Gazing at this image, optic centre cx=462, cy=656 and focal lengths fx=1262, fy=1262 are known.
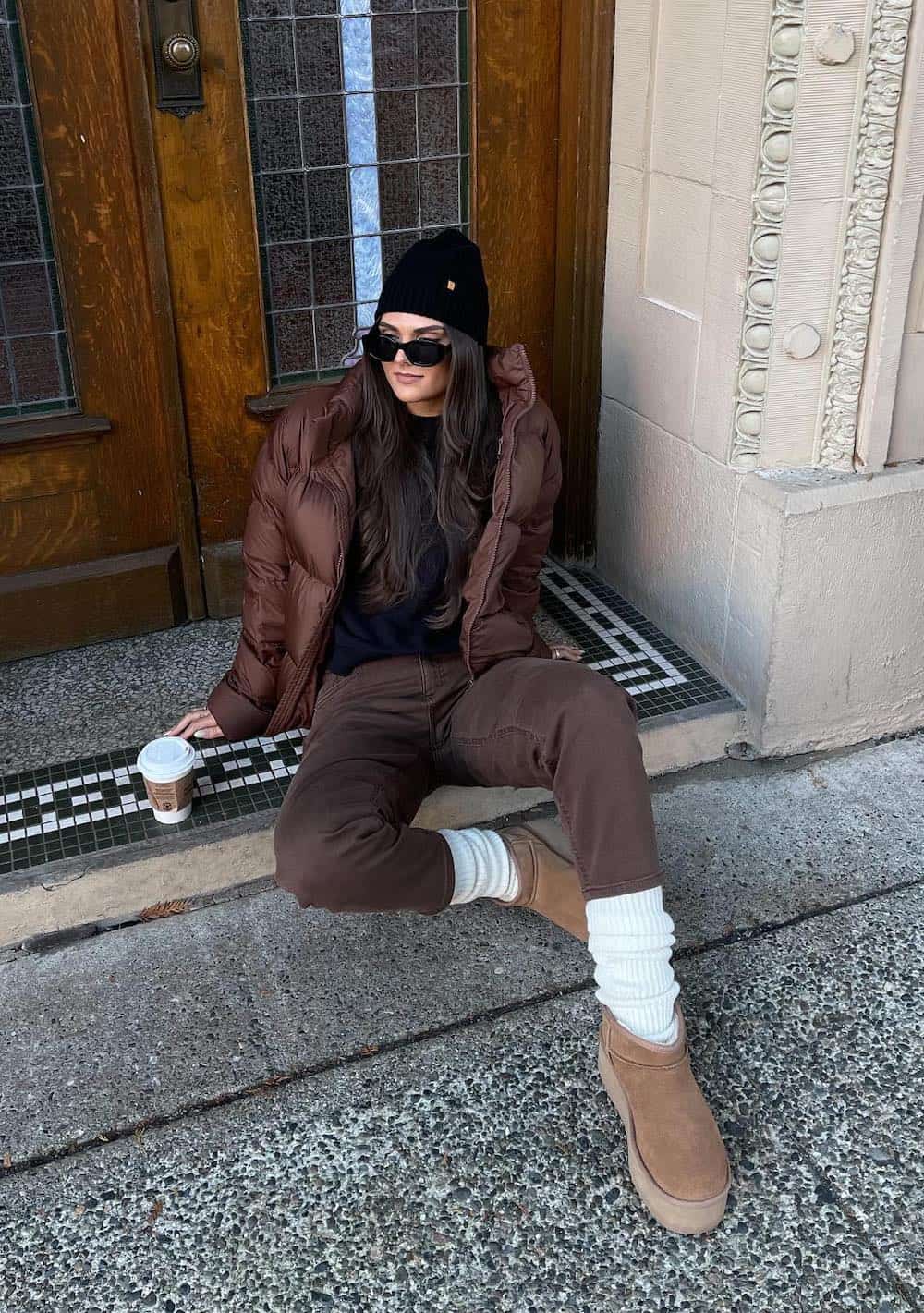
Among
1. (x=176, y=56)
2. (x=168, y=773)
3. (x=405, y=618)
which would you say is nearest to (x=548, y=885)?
(x=405, y=618)

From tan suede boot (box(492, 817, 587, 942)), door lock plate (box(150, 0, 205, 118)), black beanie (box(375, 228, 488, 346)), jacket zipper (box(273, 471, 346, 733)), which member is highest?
door lock plate (box(150, 0, 205, 118))

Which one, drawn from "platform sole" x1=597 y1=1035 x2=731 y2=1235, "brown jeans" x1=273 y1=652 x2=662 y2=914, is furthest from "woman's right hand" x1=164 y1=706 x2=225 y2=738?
"platform sole" x1=597 y1=1035 x2=731 y2=1235

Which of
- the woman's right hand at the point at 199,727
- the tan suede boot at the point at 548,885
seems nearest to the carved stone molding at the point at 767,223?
the tan suede boot at the point at 548,885

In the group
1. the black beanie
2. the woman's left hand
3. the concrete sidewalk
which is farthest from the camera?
the woman's left hand

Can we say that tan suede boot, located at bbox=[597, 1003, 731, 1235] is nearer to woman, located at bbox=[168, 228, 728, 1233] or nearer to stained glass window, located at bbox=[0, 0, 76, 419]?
woman, located at bbox=[168, 228, 728, 1233]

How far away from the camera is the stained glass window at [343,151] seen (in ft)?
10.1

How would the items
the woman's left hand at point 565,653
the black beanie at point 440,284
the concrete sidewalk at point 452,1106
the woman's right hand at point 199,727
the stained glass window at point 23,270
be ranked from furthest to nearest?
the woman's left hand at point 565,653, the stained glass window at point 23,270, the woman's right hand at point 199,727, the black beanie at point 440,284, the concrete sidewalk at point 452,1106

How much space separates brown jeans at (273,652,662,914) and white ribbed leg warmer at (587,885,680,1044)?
34 mm

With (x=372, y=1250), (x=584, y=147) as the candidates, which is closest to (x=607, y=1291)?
(x=372, y=1250)

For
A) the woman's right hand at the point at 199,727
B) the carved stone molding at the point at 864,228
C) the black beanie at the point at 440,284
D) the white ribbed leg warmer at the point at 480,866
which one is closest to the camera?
the black beanie at the point at 440,284

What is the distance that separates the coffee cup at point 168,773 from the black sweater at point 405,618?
40cm

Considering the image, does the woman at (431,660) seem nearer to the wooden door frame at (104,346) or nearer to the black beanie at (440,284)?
the black beanie at (440,284)

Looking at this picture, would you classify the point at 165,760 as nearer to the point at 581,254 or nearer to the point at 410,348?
the point at 410,348

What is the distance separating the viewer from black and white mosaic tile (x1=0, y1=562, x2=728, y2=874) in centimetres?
279
